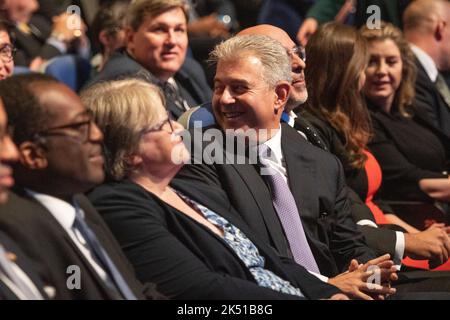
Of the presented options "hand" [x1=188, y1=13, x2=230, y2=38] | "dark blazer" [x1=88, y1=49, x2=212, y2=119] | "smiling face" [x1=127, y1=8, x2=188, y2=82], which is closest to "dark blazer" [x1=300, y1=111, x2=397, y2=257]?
"dark blazer" [x1=88, y1=49, x2=212, y2=119]

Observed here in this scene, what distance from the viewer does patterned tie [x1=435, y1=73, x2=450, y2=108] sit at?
18.4 feet

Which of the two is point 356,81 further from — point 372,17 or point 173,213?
point 173,213

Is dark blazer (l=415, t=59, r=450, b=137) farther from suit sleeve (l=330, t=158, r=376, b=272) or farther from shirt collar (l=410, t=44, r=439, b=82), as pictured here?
suit sleeve (l=330, t=158, r=376, b=272)

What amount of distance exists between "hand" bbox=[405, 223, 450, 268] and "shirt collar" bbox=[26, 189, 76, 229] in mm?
1875

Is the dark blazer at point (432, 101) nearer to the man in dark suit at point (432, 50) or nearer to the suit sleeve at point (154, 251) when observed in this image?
the man in dark suit at point (432, 50)

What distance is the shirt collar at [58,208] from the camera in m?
2.71

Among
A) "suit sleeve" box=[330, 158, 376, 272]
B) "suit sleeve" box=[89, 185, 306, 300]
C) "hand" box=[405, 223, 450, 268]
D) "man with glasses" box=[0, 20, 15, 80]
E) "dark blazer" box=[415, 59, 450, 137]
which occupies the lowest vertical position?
"hand" box=[405, 223, 450, 268]

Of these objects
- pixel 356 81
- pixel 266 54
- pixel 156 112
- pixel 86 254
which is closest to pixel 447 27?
pixel 356 81

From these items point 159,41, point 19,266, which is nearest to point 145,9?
point 159,41

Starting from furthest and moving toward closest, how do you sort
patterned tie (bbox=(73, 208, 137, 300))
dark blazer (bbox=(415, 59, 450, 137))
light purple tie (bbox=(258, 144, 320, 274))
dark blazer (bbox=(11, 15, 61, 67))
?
dark blazer (bbox=(11, 15, 61, 67)) < dark blazer (bbox=(415, 59, 450, 137)) < light purple tie (bbox=(258, 144, 320, 274)) < patterned tie (bbox=(73, 208, 137, 300))

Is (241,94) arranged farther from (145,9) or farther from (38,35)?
(38,35)

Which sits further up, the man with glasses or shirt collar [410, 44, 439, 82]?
the man with glasses

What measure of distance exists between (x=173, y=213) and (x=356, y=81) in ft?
5.73

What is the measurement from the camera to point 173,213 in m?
3.09
